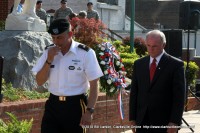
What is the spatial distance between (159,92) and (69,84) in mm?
1050

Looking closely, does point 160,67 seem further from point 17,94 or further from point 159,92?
point 17,94

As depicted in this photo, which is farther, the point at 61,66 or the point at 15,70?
the point at 15,70

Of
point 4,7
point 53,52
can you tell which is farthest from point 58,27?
point 4,7

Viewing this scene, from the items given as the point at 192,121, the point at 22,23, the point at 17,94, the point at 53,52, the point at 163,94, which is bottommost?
the point at 192,121

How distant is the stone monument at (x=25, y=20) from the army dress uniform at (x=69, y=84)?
5308mm

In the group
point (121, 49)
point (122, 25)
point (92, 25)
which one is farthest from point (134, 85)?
point (122, 25)

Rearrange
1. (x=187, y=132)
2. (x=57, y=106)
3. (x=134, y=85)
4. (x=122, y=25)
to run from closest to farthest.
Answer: (x=57, y=106) → (x=134, y=85) → (x=187, y=132) → (x=122, y=25)

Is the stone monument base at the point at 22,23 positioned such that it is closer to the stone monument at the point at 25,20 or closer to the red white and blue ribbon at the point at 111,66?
the stone monument at the point at 25,20

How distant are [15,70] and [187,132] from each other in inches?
171

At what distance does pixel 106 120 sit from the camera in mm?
10906

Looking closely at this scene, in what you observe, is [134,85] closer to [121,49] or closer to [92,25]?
[92,25]

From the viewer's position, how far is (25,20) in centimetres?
1127

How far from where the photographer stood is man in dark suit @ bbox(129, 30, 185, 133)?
6074 mm

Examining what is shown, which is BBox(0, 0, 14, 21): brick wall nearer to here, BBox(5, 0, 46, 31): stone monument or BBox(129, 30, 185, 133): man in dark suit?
BBox(5, 0, 46, 31): stone monument
